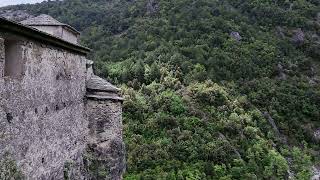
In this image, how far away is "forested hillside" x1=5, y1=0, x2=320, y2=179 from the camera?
31312mm

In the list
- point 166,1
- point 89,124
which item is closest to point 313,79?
point 166,1

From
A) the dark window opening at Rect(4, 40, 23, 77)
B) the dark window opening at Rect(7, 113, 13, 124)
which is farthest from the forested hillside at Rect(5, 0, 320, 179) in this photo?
the dark window opening at Rect(7, 113, 13, 124)

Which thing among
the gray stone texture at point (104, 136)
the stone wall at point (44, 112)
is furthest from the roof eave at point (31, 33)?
the gray stone texture at point (104, 136)

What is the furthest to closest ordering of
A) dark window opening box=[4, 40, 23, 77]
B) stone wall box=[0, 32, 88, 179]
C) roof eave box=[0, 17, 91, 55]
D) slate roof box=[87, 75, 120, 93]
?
slate roof box=[87, 75, 120, 93] → dark window opening box=[4, 40, 23, 77] → stone wall box=[0, 32, 88, 179] → roof eave box=[0, 17, 91, 55]

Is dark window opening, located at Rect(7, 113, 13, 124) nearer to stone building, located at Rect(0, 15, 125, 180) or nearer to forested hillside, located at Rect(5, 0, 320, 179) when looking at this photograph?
stone building, located at Rect(0, 15, 125, 180)

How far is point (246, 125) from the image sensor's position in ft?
119

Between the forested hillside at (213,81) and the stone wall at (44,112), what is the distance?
1621 centimetres

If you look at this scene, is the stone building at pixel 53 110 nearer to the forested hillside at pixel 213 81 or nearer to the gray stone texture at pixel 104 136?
the gray stone texture at pixel 104 136

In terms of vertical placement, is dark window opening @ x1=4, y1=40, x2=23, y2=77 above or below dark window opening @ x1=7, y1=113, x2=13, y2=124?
above

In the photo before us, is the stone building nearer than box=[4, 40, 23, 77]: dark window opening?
Yes

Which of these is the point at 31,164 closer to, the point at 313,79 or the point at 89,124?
the point at 89,124

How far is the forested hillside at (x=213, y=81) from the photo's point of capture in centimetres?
3131

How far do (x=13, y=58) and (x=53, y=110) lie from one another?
180 centimetres

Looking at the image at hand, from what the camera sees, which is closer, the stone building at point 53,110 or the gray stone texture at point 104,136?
the stone building at point 53,110
